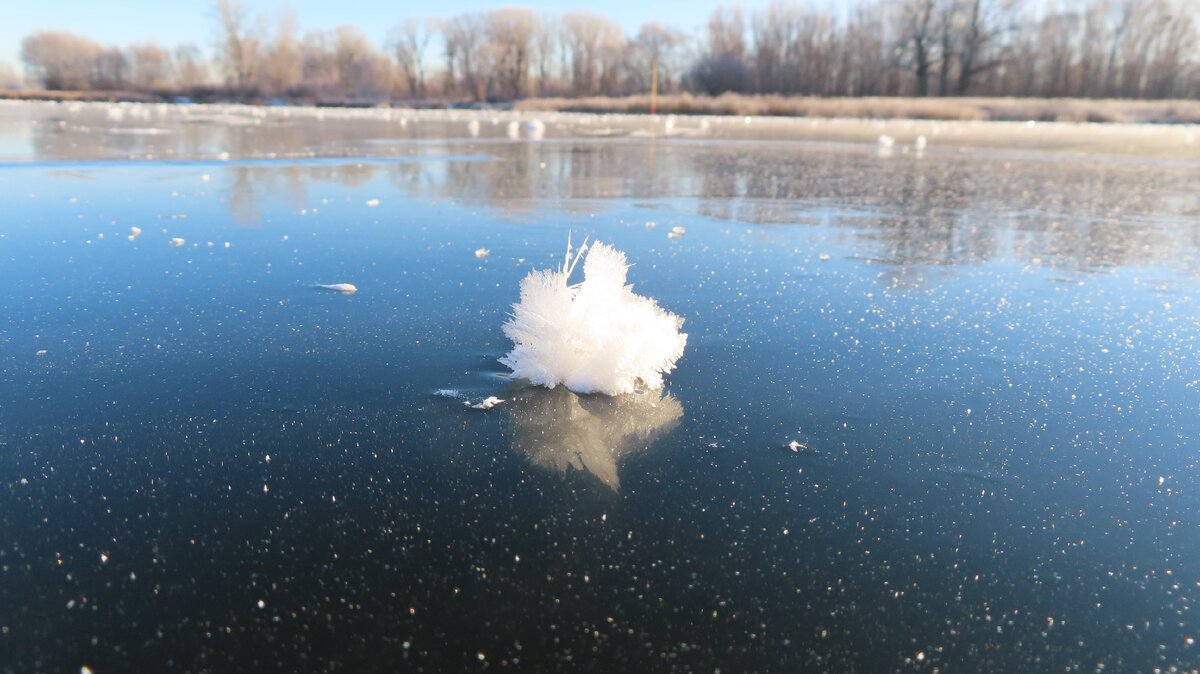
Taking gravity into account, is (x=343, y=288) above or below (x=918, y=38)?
below

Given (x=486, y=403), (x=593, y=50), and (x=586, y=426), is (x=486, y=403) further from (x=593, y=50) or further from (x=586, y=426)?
(x=593, y=50)

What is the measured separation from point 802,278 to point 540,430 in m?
2.33

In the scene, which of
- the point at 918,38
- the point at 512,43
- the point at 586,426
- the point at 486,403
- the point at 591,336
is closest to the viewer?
the point at 586,426

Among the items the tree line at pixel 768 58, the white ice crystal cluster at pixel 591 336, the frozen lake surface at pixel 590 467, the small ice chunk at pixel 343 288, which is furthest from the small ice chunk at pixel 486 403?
the tree line at pixel 768 58

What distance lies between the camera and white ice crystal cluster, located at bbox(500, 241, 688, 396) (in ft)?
7.89

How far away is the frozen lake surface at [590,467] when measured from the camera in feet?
4.47

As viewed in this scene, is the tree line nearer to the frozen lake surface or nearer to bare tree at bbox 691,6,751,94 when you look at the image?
bare tree at bbox 691,6,751,94

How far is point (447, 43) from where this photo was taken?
69.2 meters

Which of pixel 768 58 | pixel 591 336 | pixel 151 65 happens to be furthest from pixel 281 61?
pixel 591 336

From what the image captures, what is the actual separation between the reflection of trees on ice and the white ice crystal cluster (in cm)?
6

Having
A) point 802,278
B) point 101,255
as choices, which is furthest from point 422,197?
point 802,278

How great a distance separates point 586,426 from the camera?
86.4 inches

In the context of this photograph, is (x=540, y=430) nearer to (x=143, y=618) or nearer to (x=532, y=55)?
(x=143, y=618)

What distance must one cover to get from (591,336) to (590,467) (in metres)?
0.59
